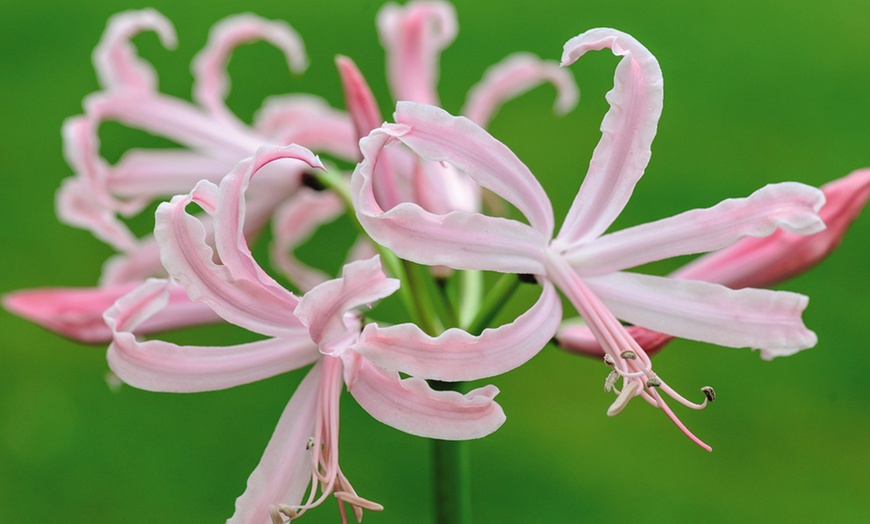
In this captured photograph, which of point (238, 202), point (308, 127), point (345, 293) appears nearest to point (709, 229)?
point (345, 293)

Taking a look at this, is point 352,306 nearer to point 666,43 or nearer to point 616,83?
Answer: point 616,83

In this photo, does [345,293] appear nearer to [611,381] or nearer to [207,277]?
[207,277]

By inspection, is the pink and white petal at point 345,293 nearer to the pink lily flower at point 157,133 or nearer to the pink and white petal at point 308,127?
the pink lily flower at point 157,133

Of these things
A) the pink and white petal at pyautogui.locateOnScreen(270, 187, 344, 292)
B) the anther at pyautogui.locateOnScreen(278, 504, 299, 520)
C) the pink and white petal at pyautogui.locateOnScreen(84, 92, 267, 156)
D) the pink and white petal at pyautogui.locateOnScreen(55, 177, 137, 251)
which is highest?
the pink and white petal at pyautogui.locateOnScreen(270, 187, 344, 292)

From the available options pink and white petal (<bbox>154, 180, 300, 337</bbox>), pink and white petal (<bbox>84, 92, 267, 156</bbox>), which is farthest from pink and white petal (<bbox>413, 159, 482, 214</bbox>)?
pink and white petal (<bbox>154, 180, 300, 337</bbox>)

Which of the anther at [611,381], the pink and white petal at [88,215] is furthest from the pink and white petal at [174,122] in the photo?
the anther at [611,381]

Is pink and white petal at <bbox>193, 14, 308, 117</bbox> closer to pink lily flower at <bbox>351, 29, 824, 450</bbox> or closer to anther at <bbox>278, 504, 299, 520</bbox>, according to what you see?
pink lily flower at <bbox>351, 29, 824, 450</bbox>
